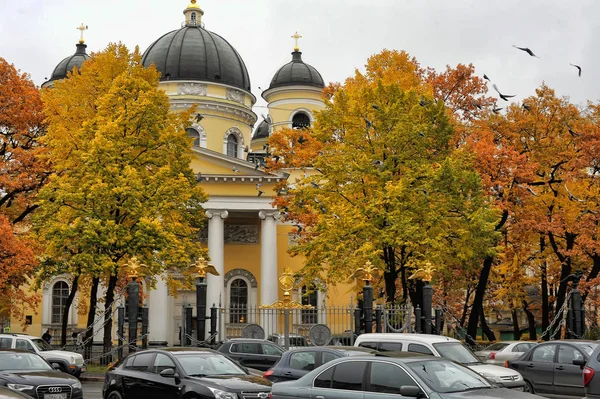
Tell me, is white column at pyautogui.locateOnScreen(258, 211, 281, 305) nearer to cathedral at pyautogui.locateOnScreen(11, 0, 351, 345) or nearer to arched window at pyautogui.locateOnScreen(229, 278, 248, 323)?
cathedral at pyautogui.locateOnScreen(11, 0, 351, 345)

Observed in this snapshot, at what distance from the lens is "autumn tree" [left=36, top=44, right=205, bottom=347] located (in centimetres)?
3127

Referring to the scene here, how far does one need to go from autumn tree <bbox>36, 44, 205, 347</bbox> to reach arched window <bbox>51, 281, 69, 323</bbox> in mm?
19989

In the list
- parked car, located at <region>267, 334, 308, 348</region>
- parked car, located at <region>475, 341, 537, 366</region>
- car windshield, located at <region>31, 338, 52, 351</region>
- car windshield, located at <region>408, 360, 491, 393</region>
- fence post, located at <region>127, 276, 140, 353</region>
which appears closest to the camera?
car windshield, located at <region>408, 360, 491, 393</region>

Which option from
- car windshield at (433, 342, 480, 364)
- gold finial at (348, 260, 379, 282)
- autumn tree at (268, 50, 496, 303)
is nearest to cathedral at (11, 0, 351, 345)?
autumn tree at (268, 50, 496, 303)

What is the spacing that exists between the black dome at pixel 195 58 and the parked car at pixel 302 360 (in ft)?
136

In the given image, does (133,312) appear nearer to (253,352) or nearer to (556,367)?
(253,352)

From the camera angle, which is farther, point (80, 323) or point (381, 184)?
point (80, 323)

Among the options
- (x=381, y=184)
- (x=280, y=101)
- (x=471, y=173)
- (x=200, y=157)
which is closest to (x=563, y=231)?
(x=471, y=173)

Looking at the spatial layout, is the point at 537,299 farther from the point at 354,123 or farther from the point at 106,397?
the point at 106,397

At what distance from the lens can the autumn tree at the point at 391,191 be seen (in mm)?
30062

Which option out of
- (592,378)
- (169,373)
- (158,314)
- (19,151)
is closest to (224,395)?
(169,373)

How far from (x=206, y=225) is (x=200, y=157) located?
15.1 ft

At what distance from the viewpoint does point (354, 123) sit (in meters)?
32.5

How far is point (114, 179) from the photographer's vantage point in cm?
3219
